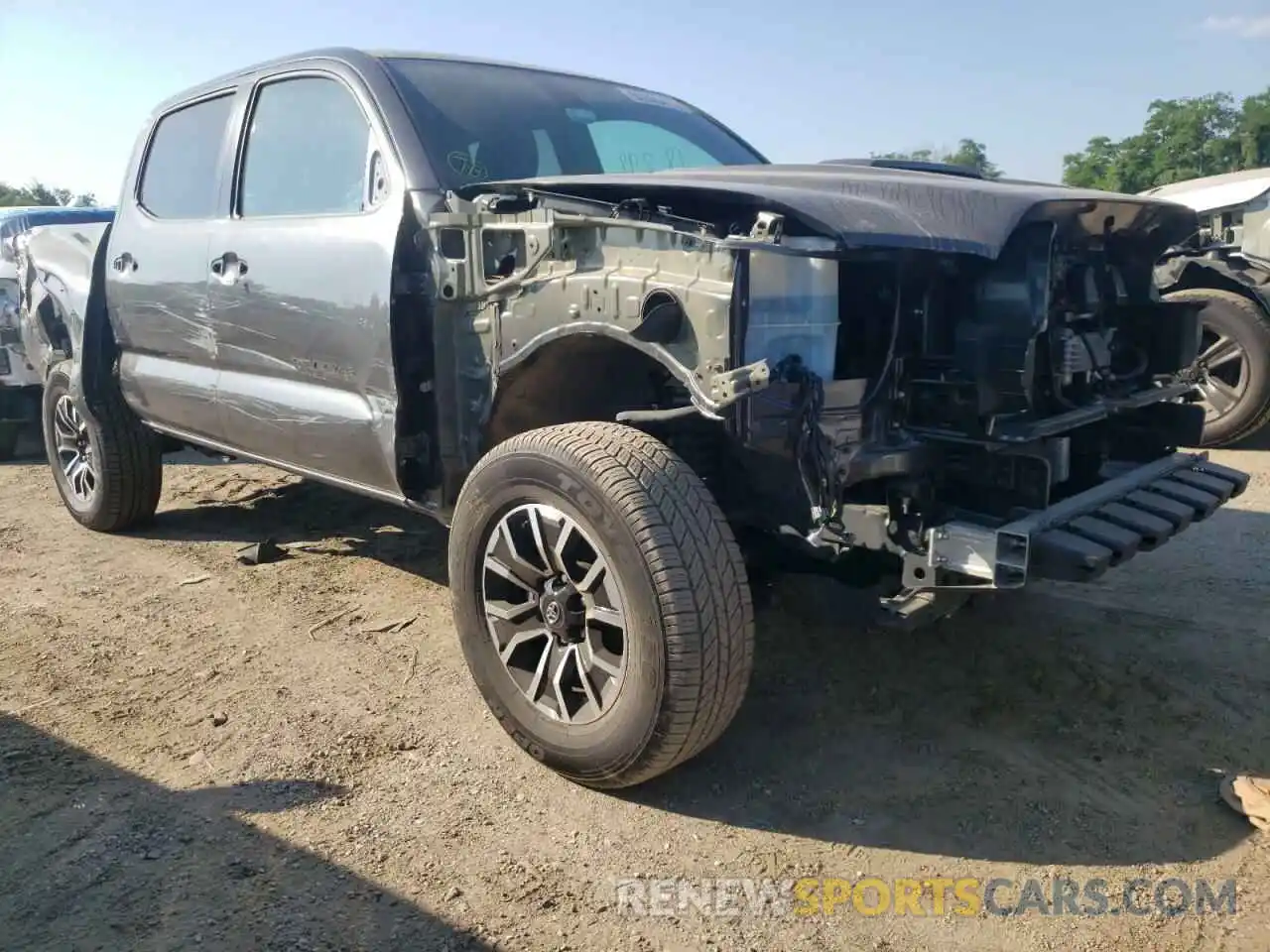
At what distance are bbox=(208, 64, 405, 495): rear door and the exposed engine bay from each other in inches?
14.2

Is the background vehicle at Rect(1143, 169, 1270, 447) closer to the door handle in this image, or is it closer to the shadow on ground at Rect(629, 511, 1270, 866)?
the shadow on ground at Rect(629, 511, 1270, 866)

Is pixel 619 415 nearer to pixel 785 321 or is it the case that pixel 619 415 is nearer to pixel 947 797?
pixel 785 321

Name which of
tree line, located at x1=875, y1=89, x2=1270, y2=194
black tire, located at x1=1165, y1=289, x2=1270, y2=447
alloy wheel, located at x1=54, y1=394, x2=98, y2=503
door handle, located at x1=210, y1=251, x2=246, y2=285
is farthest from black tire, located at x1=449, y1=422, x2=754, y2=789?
tree line, located at x1=875, y1=89, x2=1270, y2=194

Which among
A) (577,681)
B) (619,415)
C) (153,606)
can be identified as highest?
(619,415)

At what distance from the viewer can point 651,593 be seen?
2.52m

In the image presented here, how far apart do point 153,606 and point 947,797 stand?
10.5 feet

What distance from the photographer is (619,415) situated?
9.52ft

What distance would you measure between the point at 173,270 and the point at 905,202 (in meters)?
3.22

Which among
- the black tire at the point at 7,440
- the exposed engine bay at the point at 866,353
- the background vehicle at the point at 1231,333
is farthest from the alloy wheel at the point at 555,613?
the black tire at the point at 7,440

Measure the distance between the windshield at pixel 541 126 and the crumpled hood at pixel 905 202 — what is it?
0.42 meters

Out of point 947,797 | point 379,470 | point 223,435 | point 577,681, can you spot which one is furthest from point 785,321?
point 223,435

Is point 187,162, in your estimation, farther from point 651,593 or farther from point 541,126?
point 651,593

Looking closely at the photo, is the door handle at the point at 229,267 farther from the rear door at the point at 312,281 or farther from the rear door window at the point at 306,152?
the rear door window at the point at 306,152

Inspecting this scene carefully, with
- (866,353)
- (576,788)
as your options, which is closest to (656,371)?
(866,353)
